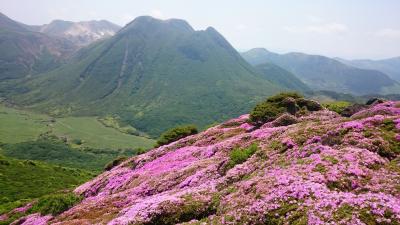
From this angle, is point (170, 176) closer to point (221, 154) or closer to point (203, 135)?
point (221, 154)

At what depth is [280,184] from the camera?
2116cm

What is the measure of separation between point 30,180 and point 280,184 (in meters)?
75.2

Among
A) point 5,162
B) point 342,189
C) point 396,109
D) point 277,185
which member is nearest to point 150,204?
point 277,185

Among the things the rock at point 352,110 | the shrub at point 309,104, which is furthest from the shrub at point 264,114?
the rock at point 352,110

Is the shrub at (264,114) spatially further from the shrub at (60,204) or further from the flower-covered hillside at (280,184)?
the shrub at (60,204)

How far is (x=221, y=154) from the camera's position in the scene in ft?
119

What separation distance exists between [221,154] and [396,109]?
16.5 metres

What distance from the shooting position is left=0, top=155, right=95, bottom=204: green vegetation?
7312cm

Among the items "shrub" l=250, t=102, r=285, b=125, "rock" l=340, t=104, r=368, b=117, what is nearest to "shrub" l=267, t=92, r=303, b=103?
"shrub" l=250, t=102, r=285, b=125

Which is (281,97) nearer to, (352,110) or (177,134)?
(352,110)

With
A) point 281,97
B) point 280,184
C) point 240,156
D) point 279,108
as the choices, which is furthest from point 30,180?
point 280,184

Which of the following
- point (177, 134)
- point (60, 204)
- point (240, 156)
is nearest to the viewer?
point (240, 156)

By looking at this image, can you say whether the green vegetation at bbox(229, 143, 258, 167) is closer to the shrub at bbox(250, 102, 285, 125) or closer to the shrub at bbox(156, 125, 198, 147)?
the shrub at bbox(250, 102, 285, 125)

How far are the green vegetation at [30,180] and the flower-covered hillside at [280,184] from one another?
39.3 m
